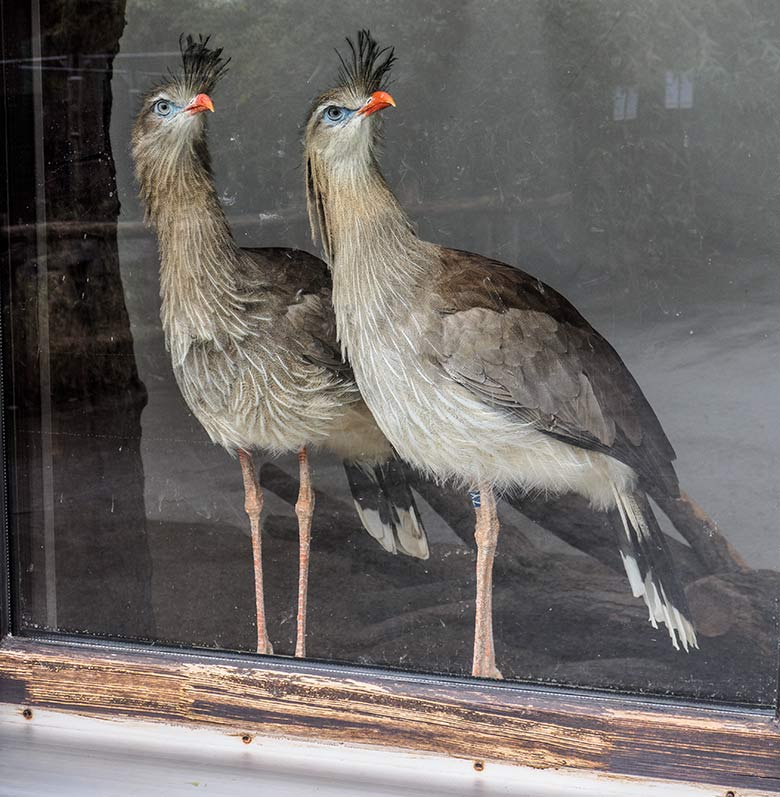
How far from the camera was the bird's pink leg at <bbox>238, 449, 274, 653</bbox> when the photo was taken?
2.45 m

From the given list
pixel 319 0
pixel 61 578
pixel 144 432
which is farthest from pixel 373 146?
pixel 61 578

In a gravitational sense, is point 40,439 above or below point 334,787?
above

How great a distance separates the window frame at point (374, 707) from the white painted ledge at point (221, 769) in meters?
0.03

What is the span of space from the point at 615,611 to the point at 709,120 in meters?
1.00

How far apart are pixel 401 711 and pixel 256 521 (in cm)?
53

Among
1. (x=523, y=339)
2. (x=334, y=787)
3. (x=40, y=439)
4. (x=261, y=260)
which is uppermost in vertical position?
(x=261, y=260)

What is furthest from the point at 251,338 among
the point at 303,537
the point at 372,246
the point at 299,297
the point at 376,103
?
the point at 376,103

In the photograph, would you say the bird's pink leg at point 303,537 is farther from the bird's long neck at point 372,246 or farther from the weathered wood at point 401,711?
the bird's long neck at point 372,246

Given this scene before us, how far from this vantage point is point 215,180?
7.79 ft

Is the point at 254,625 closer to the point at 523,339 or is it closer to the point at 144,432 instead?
the point at 144,432

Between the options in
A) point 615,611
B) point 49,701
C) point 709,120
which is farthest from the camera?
point 49,701

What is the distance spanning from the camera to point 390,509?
2354 millimetres

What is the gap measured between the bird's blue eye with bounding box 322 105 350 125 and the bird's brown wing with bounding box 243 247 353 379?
0.95ft

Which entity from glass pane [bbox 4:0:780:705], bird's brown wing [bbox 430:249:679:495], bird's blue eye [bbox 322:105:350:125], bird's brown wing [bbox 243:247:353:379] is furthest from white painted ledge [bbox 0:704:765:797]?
bird's blue eye [bbox 322:105:350:125]
